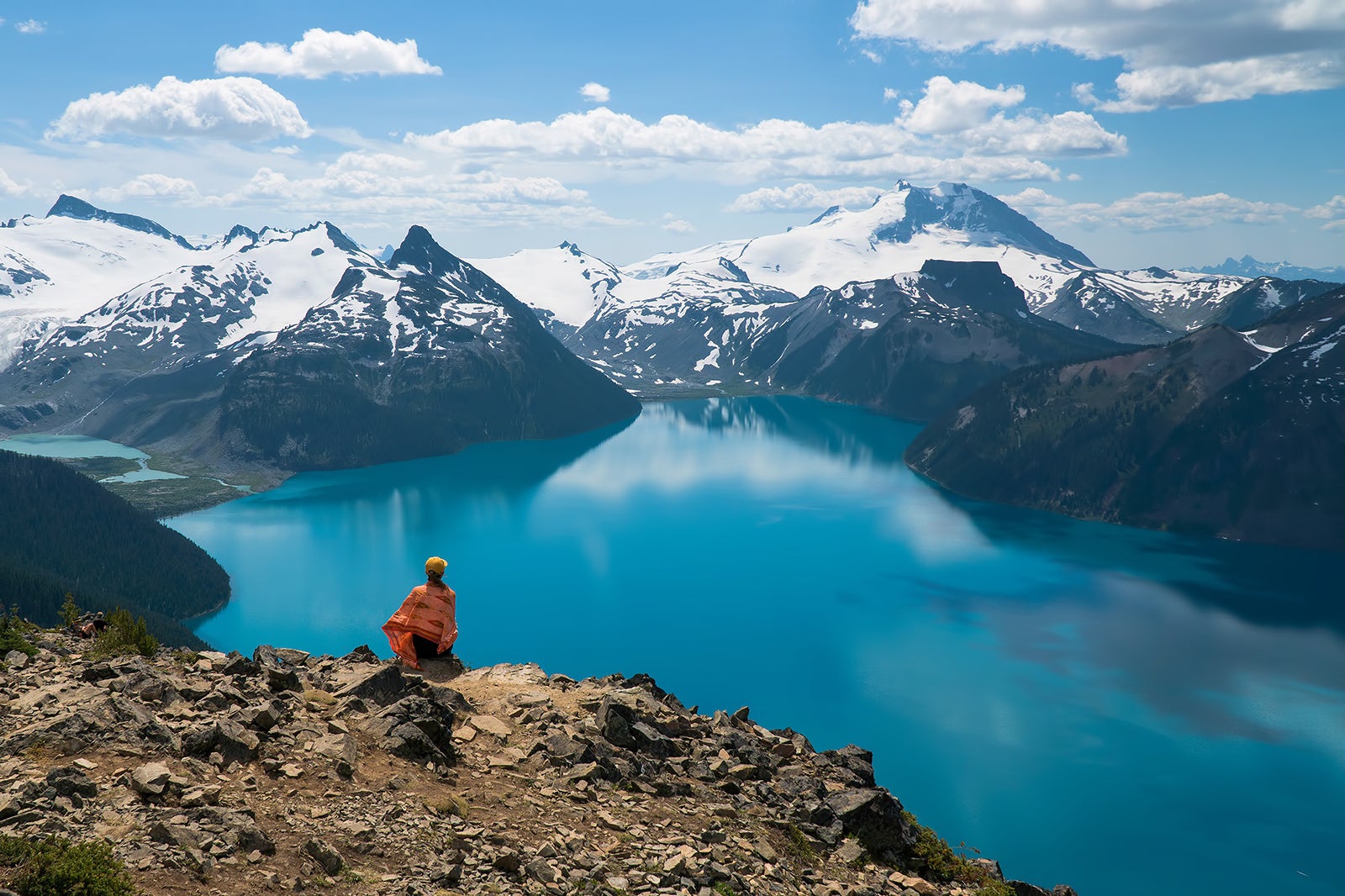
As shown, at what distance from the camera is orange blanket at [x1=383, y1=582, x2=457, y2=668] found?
26.7 meters

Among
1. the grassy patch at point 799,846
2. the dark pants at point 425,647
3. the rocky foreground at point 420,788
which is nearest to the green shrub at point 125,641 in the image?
the rocky foreground at point 420,788

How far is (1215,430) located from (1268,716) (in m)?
115

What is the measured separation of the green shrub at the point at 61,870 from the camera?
46.1 feet

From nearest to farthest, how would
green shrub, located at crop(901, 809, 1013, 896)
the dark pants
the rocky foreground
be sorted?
the rocky foreground → green shrub, located at crop(901, 809, 1013, 896) → the dark pants

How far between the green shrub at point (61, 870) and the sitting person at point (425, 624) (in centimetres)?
1186

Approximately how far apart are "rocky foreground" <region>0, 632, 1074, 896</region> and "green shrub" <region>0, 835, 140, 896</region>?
1.50ft

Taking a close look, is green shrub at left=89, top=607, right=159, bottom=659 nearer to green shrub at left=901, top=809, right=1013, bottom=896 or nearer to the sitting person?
the sitting person

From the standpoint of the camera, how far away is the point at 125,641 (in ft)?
92.1

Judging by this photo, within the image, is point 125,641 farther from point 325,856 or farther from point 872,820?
point 872,820

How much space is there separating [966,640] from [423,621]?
10213cm

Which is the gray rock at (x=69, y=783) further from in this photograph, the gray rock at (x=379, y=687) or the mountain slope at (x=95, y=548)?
the mountain slope at (x=95, y=548)

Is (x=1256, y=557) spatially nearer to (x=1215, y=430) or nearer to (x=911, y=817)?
(x=1215, y=430)

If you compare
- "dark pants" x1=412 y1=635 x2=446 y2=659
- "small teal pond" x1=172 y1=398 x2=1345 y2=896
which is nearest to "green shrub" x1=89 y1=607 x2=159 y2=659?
"dark pants" x1=412 y1=635 x2=446 y2=659

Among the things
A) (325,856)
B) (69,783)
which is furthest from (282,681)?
(325,856)
